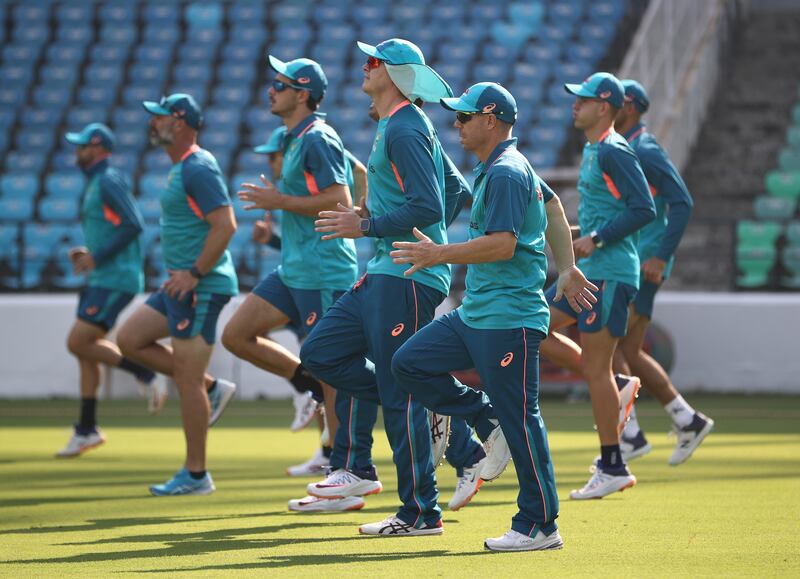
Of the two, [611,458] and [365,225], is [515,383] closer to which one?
[365,225]

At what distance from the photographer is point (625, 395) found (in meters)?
8.74

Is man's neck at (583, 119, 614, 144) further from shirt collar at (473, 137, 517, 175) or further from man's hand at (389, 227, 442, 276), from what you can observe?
man's hand at (389, 227, 442, 276)

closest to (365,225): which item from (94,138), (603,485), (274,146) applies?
(603,485)

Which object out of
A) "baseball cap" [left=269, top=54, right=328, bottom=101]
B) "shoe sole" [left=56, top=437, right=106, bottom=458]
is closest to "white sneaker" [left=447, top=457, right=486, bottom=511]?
"baseball cap" [left=269, top=54, right=328, bottom=101]

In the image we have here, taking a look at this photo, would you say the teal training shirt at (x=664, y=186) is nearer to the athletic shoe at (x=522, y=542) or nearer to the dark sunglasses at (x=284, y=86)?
the dark sunglasses at (x=284, y=86)

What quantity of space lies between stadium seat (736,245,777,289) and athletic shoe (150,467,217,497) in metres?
9.80

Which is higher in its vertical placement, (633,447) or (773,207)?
(633,447)

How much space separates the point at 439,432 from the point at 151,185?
50.1ft

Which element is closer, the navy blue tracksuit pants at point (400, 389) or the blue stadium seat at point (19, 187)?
the navy blue tracksuit pants at point (400, 389)

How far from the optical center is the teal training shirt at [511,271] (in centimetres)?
632

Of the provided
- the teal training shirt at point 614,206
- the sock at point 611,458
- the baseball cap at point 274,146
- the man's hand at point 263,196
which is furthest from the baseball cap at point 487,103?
the baseball cap at point 274,146

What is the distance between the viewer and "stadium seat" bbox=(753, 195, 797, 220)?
19547 millimetres

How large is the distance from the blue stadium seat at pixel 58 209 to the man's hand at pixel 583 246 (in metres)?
13.9

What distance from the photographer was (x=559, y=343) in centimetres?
881
